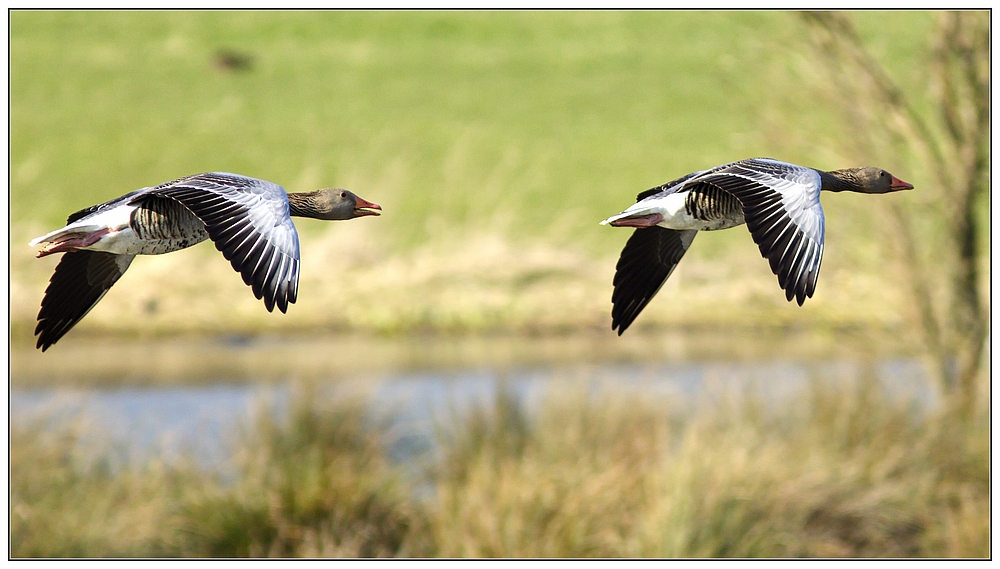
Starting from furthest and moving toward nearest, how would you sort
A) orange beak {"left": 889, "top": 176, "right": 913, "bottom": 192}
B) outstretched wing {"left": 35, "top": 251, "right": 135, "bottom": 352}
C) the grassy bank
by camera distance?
1. the grassy bank
2. outstretched wing {"left": 35, "top": 251, "right": 135, "bottom": 352}
3. orange beak {"left": 889, "top": 176, "right": 913, "bottom": 192}

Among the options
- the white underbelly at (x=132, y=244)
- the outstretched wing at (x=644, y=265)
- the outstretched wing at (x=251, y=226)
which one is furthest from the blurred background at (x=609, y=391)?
the outstretched wing at (x=251, y=226)

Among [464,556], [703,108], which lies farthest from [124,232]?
[703,108]

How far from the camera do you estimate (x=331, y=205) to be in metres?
1.91

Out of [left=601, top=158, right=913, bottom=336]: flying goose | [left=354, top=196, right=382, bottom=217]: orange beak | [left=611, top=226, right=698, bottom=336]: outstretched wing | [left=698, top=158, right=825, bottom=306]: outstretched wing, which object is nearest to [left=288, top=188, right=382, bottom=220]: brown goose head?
[left=354, top=196, right=382, bottom=217]: orange beak

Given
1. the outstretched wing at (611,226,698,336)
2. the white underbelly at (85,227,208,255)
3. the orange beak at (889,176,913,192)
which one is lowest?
the outstretched wing at (611,226,698,336)

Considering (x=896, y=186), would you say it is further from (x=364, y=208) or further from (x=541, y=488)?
(x=541, y=488)

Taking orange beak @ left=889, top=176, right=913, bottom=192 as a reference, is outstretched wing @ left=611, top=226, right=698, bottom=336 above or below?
below

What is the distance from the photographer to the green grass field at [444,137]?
16.6 m

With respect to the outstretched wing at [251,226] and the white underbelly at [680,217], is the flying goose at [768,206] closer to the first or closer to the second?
the white underbelly at [680,217]

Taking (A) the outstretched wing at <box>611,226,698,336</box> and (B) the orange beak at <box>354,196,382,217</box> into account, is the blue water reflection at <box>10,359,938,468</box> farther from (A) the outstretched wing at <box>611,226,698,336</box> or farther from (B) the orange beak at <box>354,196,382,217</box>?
(B) the orange beak at <box>354,196,382,217</box>

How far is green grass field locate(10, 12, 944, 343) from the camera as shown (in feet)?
54.6

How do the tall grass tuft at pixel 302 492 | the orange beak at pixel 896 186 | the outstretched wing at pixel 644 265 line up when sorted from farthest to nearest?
the tall grass tuft at pixel 302 492 < the outstretched wing at pixel 644 265 < the orange beak at pixel 896 186

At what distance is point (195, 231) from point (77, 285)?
1.80ft

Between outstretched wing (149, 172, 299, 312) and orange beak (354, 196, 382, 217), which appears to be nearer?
outstretched wing (149, 172, 299, 312)
